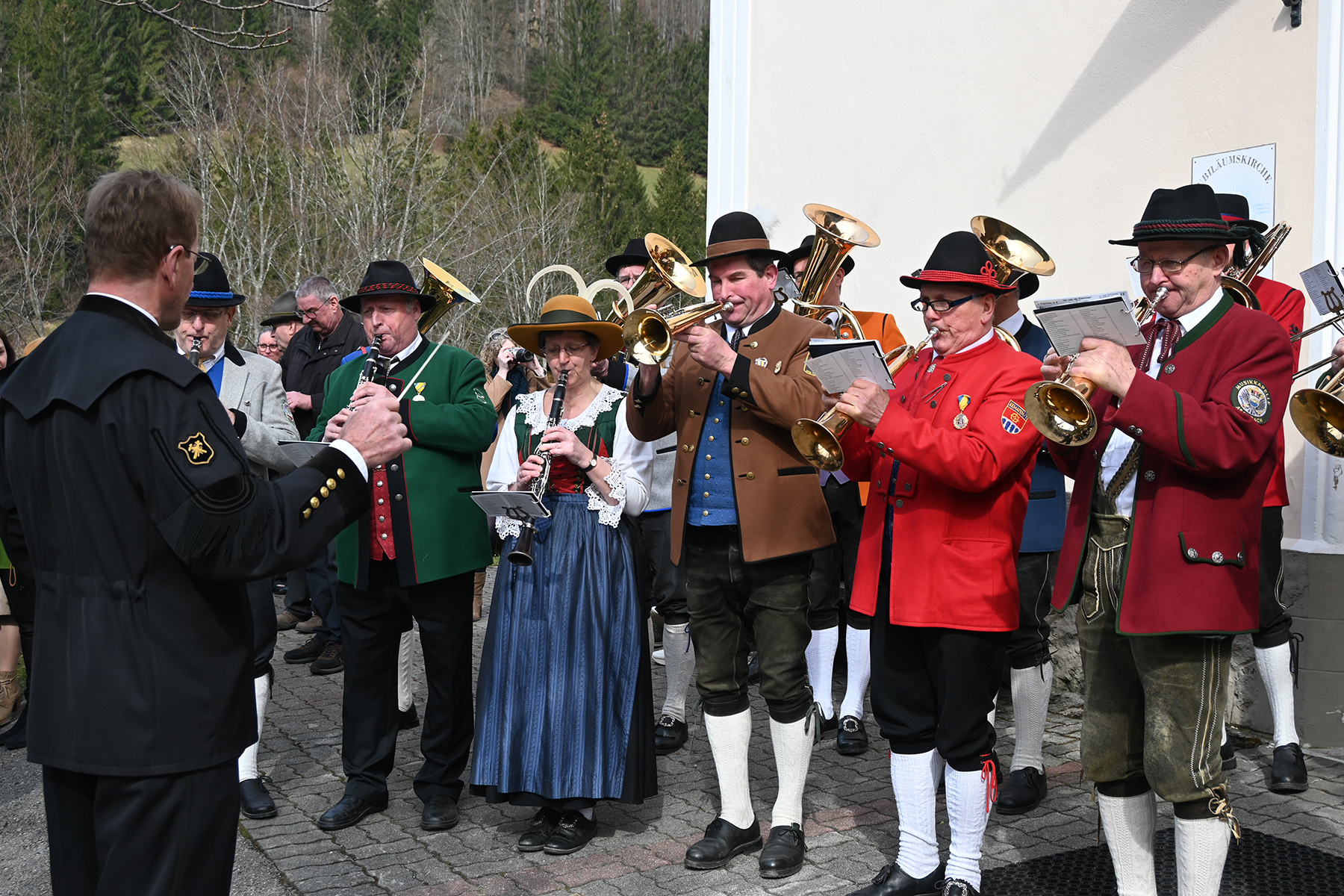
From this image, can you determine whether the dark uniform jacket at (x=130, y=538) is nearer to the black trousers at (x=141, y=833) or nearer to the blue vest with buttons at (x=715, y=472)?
the black trousers at (x=141, y=833)

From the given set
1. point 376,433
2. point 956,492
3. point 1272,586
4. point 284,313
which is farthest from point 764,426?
point 284,313

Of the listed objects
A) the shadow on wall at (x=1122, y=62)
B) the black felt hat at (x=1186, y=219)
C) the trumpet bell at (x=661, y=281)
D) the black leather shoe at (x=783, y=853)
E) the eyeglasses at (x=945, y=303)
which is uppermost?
the shadow on wall at (x=1122, y=62)

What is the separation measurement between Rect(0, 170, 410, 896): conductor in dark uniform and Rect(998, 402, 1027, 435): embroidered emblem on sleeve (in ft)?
7.20

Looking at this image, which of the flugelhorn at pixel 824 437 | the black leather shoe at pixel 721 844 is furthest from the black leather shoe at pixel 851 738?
the flugelhorn at pixel 824 437

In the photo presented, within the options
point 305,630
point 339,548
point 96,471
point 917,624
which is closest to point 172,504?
point 96,471

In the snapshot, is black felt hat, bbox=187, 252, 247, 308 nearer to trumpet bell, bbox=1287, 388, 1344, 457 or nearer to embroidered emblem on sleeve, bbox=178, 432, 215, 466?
embroidered emblem on sleeve, bbox=178, 432, 215, 466

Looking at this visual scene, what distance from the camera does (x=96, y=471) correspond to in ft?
8.29

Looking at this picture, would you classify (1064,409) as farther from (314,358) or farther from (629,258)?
(314,358)

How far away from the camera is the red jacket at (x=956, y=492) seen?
3799mm

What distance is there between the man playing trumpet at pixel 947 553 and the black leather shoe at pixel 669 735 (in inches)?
79.9

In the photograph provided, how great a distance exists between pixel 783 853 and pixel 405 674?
8.54ft

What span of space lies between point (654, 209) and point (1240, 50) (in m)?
32.0

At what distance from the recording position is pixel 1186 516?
3.43 metres

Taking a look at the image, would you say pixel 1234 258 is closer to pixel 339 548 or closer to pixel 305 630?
pixel 339 548
